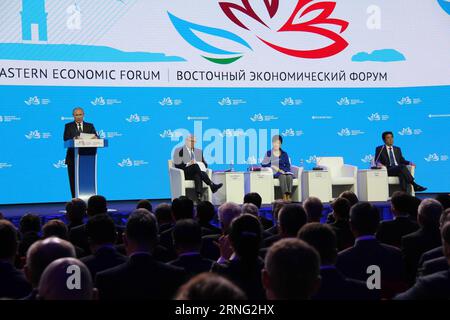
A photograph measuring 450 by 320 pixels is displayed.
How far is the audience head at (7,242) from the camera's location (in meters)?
2.91

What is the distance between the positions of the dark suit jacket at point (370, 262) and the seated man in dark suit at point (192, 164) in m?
6.01

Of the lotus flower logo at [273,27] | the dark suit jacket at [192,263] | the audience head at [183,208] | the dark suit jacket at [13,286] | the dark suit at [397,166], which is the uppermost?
the lotus flower logo at [273,27]

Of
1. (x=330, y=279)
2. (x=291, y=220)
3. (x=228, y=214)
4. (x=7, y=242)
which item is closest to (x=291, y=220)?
(x=291, y=220)

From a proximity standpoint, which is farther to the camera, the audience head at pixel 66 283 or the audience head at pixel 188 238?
the audience head at pixel 188 238

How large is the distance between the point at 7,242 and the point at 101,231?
48 centimetres

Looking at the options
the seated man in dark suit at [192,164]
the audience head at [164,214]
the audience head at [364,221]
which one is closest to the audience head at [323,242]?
the audience head at [364,221]

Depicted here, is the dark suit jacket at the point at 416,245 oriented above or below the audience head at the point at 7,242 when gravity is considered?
below

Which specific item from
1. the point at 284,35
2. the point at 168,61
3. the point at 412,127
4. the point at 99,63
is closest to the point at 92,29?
the point at 99,63

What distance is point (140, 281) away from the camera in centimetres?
269

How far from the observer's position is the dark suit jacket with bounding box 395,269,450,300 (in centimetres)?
223

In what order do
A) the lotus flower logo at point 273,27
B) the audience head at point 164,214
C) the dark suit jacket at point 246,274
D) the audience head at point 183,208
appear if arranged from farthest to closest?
the lotus flower logo at point 273,27, the audience head at point 164,214, the audience head at point 183,208, the dark suit jacket at point 246,274

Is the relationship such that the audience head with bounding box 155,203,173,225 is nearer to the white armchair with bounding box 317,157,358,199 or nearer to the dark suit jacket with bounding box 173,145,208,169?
the dark suit jacket with bounding box 173,145,208,169

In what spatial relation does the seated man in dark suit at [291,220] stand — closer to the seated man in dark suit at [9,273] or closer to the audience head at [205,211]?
the audience head at [205,211]

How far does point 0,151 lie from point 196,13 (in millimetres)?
3746
